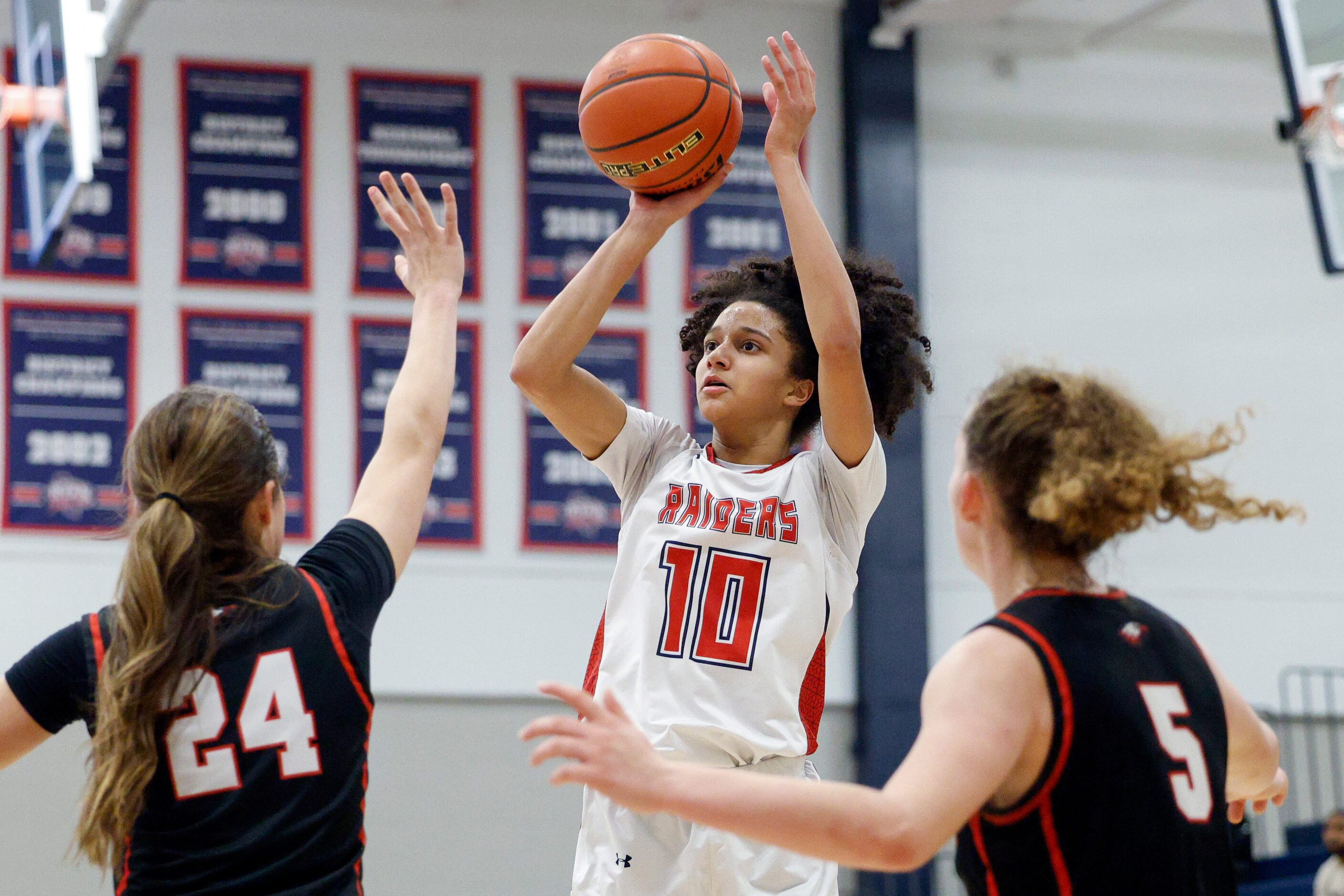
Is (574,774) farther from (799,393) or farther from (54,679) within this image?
(799,393)

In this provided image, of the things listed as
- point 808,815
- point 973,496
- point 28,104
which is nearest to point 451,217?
point 973,496

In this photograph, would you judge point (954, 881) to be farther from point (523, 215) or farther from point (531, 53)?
point (531, 53)

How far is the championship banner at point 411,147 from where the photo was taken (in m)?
8.43

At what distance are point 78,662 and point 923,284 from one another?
7722 mm

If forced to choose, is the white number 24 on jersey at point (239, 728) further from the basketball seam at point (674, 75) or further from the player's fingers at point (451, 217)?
the basketball seam at point (674, 75)

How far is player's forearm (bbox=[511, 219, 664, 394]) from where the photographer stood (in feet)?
10.6

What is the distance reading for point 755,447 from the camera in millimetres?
3379

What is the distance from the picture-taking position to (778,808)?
1.71 meters

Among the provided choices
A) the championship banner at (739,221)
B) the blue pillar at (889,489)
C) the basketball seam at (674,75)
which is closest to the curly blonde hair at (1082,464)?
the basketball seam at (674,75)

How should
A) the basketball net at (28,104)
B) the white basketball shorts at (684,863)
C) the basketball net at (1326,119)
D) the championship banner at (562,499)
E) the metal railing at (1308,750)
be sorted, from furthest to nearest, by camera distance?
the metal railing at (1308,750) < the championship banner at (562,499) < the basketball net at (1326,119) < the basketball net at (28,104) < the white basketball shorts at (684,863)

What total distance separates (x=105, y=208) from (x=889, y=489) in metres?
4.98

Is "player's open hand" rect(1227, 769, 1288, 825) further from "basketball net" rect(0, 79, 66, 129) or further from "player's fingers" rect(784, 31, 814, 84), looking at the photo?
"basketball net" rect(0, 79, 66, 129)

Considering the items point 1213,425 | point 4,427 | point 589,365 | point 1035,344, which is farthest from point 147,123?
point 1213,425

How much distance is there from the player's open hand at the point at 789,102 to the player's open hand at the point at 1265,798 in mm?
1621
